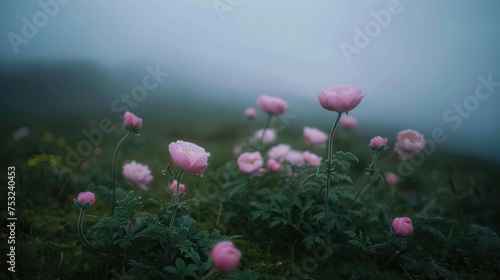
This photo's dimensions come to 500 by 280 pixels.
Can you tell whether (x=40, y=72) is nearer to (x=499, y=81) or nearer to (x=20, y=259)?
(x=20, y=259)

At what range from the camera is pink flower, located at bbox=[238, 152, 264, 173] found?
1876 mm

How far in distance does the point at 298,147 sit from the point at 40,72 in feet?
9.79

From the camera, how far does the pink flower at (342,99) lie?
1.35 meters

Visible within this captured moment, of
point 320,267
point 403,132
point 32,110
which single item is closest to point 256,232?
point 320,267

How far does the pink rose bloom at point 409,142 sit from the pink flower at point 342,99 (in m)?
0.64

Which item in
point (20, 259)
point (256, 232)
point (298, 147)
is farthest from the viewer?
point (298, 147)

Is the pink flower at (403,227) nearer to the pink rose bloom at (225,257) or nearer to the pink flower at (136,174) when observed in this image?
the pink rose bloom at (225,257)

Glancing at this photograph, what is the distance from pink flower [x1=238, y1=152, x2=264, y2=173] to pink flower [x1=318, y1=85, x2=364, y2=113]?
60 cm

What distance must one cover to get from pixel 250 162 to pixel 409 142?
0.90 m

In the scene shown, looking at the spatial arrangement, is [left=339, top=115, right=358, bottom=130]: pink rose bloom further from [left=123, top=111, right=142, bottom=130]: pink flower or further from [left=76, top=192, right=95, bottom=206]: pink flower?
[left=76, top=192, right=95, bottom=206]: pink flower

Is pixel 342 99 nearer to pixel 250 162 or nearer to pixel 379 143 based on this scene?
pixel 379 143

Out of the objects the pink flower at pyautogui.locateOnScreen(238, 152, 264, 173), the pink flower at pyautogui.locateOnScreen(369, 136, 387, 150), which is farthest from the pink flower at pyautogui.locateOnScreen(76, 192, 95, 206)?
the pink flower at pyautogui.locateOnScreen(369, 136, 387, 150)

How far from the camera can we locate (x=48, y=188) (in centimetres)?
211

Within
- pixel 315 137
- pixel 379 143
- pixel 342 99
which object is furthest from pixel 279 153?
pixel 342 99
